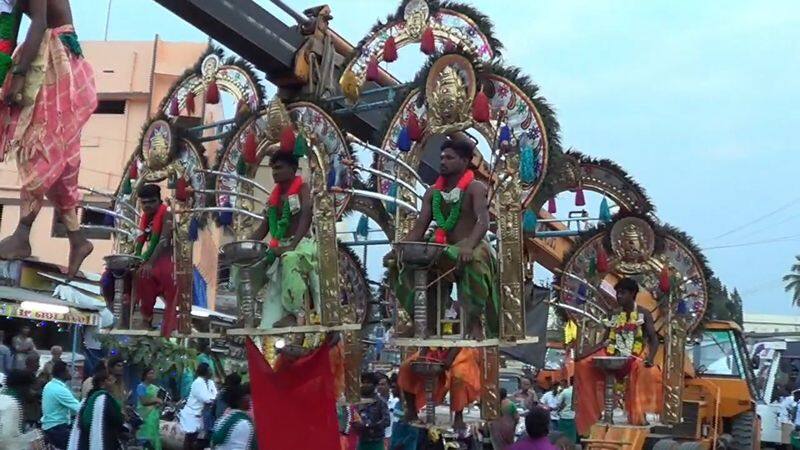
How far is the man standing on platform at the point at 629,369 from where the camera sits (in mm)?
8945

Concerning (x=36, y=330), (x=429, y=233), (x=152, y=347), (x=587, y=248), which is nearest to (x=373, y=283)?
(x=587, y=248)

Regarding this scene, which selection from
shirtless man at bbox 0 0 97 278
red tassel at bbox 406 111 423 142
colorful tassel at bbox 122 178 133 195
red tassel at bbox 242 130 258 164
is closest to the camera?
shirtless man at bbox 0 0 97 278

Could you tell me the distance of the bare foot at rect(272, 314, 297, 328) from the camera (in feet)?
21.1

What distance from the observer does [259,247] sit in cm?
648

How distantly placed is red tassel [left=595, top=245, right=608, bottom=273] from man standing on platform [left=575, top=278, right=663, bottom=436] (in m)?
0.50

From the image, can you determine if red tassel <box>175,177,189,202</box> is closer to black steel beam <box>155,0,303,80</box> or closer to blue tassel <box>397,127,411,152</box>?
black steel beam <box>155,0,303,80</box>

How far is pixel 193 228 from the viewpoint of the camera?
8578mm

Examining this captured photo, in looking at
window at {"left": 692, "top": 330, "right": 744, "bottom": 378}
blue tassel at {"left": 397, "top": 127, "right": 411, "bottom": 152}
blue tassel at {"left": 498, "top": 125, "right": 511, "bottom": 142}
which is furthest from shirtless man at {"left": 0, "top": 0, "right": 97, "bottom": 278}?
window at {"left": 692, "top": 330, "right": 744, "bottom": 378}

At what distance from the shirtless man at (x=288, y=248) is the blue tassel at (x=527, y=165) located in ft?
5.33

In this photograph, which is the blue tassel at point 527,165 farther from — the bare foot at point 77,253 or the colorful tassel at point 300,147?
the bare foot at point 77,253

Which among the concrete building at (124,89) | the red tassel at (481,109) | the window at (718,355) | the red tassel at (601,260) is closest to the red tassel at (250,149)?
the red tassel at (481,109)

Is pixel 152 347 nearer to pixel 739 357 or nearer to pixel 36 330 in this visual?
pixel 36 330

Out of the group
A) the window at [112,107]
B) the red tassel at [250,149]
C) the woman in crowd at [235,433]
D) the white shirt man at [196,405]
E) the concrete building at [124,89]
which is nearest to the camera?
the woman in crowd at [235,433]

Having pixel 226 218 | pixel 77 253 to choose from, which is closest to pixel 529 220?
pixel 226 218
